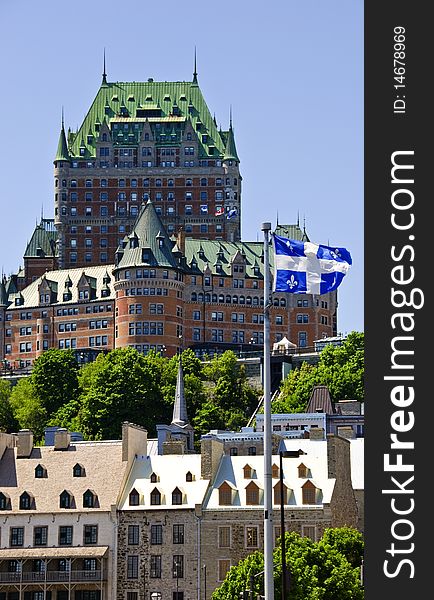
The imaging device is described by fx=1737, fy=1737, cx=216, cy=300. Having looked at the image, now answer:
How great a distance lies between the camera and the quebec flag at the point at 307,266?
173ft

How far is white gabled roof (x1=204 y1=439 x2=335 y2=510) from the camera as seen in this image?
10356 centimetres

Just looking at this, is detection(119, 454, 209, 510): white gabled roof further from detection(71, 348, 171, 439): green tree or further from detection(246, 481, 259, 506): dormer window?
detection(71, 348, 171, 439): green tree

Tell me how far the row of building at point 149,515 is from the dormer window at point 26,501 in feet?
0.44

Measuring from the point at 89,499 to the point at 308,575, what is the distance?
80.9 feet

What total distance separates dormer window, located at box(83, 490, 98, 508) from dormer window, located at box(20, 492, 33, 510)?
3.60m

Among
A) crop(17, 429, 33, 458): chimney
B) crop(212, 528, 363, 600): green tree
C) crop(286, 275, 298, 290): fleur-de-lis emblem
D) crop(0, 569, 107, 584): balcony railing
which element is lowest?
crop(0, 569, 107, 584): balcony railing

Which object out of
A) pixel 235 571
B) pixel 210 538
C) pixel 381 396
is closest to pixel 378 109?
pixel 381 396

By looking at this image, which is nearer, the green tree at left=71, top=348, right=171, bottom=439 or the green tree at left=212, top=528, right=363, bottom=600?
the green tree at left=212, top=528, right=363, bottom=600

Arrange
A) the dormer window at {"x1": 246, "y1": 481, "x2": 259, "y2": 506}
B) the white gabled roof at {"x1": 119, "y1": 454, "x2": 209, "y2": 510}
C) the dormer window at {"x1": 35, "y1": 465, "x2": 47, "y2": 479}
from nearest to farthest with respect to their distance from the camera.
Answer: the dormer window at {"x1": 246, "y1": 481, "x2": 259, "y2": 506}
the white gabled roof at {"x1": 119, "y1": 454, "x2": 209, "y2": 510}
the dormer window at {"x1": 35, "y1": 465, "x2": 47, "y2": 479}

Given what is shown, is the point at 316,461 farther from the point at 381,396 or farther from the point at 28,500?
the point at 381,396

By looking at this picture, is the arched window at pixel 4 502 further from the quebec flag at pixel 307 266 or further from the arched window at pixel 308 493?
the quebec flag at pixel 307 266

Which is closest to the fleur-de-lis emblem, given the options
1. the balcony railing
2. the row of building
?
the row of building

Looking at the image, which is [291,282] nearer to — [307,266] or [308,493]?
[307,266]

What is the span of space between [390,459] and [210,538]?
231 ft
